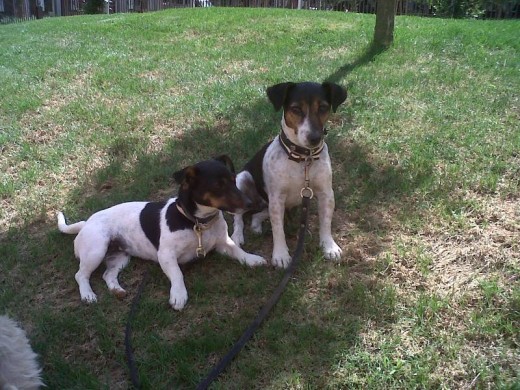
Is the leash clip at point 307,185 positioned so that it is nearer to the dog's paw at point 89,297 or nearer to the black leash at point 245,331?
the black leash at point 245,331

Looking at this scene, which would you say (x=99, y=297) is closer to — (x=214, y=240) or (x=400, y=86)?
(x=214, y=240)

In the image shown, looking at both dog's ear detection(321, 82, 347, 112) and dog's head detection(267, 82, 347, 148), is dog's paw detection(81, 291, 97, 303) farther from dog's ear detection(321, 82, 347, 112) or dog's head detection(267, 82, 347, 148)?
dog's ear detection(321, 82, 347, 112)

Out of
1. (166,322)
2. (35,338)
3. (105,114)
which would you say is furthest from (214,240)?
(105,114)

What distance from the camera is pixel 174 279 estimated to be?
3777mm

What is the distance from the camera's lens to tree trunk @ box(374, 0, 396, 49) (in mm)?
8812

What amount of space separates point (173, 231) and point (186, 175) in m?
0.47

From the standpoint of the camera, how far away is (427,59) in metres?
8.45

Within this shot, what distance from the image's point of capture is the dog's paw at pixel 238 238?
14.7 feet

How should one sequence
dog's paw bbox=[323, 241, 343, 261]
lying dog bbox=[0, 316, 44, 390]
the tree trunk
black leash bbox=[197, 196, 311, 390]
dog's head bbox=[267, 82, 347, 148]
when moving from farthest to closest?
the tree trunk, dog's paw bbox=[323, 241, 343, 261], dog's head bbox=[267, 82, 347, 148], black leash bbox=[197, 196, 311, 390], lying dog bbox=[0, 316, 44, 390]

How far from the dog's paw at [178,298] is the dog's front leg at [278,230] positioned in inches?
31.2

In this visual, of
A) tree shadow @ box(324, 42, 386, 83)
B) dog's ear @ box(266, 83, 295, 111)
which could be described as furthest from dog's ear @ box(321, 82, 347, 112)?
tree shadow @ box(324, 42, 386, 83)

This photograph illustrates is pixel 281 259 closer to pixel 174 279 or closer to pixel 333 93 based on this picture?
pixel 174 279

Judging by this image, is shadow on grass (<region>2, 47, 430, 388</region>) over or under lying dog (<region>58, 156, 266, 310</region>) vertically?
under

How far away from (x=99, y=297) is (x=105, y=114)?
12.9 ft
